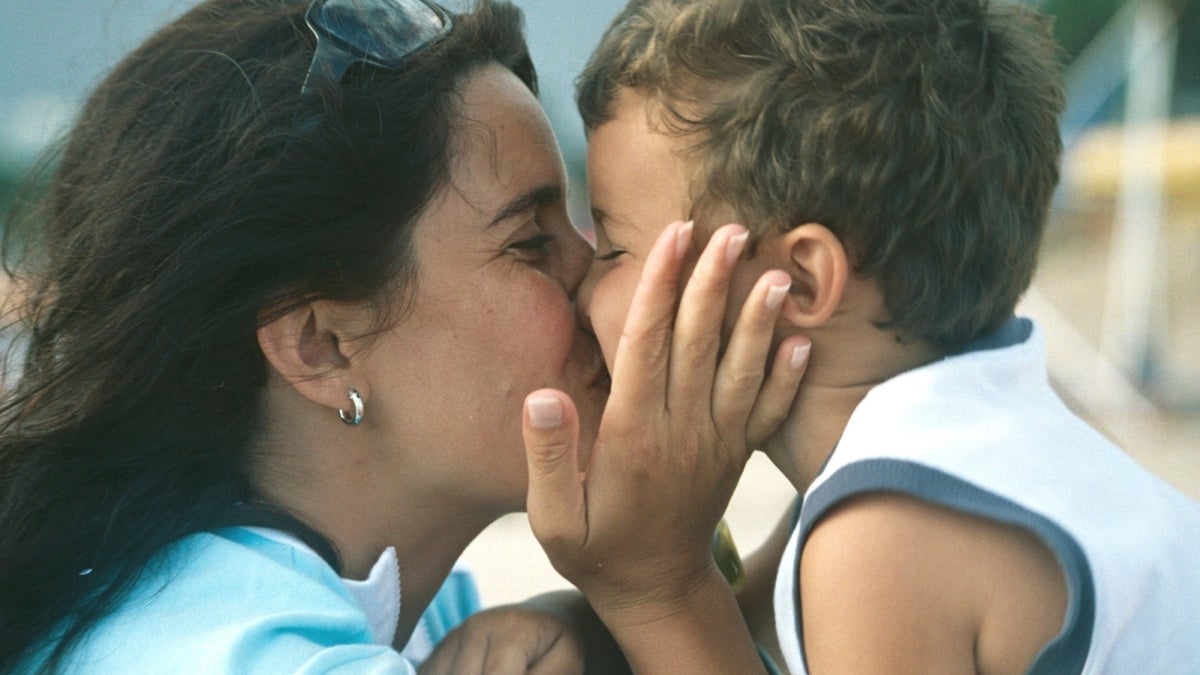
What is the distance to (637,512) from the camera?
2.02m

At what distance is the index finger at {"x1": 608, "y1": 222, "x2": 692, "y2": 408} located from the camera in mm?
1911

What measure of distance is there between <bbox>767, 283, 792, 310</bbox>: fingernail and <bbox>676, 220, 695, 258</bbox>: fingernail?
0.48 ft

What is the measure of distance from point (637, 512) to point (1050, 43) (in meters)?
0.98

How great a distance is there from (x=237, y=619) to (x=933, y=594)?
34.5 inches

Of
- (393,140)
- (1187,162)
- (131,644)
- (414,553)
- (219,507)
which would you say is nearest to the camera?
(131,644)

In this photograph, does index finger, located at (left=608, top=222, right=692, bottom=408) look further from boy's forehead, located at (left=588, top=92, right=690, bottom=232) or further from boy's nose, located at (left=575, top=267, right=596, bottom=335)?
boy's nose, located at (left=575, top=267, right=596, bottom=335)

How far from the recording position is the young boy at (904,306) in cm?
162

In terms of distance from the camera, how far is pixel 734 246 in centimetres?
186

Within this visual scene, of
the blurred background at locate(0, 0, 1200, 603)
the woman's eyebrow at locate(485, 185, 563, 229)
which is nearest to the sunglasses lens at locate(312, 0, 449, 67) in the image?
the woman's eyebrow at locate(485, 185, 563, 229)

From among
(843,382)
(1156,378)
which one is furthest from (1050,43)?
(1156,378)

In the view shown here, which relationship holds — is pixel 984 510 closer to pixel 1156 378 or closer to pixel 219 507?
pixel 219 507

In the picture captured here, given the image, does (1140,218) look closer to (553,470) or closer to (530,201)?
(530,201)

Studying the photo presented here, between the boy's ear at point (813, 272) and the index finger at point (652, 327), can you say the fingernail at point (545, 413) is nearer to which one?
the index finger at point (652, 327)

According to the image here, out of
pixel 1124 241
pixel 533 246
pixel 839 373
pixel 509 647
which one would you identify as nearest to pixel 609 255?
pixel 533 246
